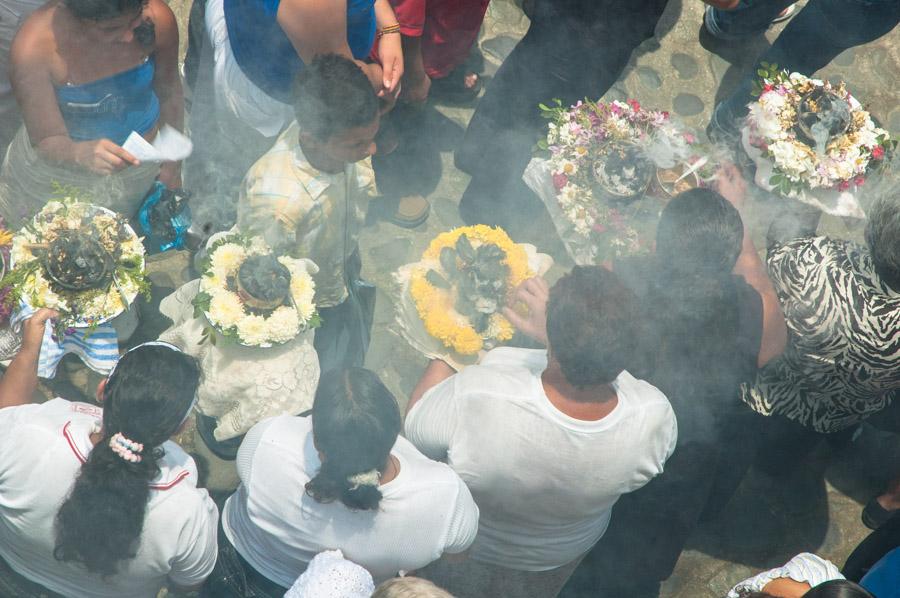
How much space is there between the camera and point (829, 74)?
5539 millimetres

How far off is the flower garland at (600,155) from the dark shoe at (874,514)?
1997mm

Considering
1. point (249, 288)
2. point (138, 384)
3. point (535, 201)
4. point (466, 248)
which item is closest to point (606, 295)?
point (466, 248)

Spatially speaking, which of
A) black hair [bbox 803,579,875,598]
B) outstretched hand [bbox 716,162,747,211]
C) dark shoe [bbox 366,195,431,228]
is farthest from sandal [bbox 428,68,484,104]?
black hair [bbox 803,579,875,598]

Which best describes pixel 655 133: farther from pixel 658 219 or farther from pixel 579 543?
pixel 579 543

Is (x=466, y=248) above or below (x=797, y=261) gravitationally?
below

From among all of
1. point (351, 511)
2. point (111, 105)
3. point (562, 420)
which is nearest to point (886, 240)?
point (562, 420)

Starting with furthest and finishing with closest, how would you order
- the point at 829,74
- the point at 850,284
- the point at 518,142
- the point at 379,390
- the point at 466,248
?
the point at 829,74
the point at 518,142
the point at 466,248
the point at 850,284
the point at 379,390

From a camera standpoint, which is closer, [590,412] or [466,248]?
[590,412]

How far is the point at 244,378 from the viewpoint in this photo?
3.08 meters

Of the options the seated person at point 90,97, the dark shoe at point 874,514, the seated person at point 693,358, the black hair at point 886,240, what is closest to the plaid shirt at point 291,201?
the seated person at point 90,97

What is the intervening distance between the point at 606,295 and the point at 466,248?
0.86 meters

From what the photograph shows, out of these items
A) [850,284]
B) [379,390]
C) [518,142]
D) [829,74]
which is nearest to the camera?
[379,390]

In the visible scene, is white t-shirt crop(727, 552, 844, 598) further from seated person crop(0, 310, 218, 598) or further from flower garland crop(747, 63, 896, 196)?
seated person crop(0, 310, 218, 598)

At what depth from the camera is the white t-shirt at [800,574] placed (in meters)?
2.64
